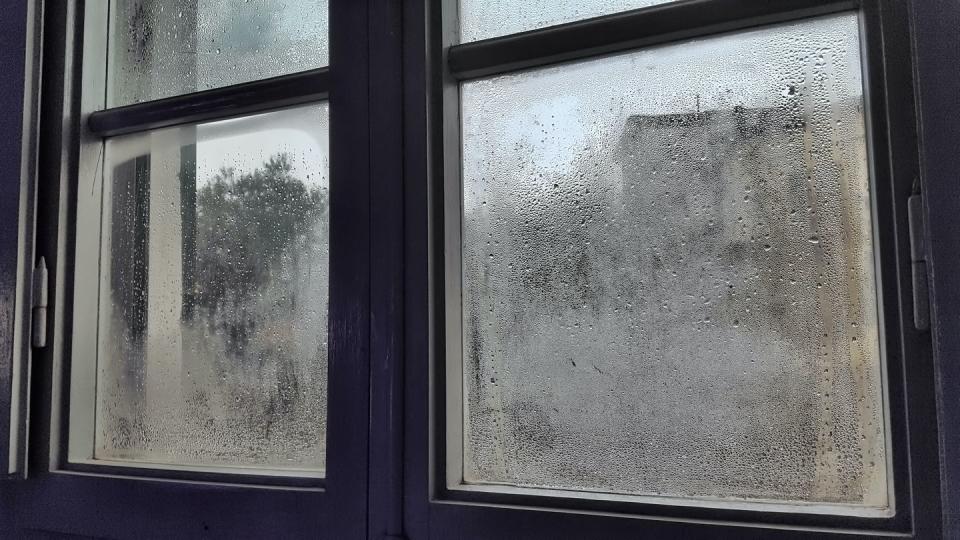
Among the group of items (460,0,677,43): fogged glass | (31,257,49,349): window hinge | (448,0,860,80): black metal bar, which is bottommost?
(31,257,49,349): window hinge

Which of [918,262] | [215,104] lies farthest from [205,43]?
[918,262]

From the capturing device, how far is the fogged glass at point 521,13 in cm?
98

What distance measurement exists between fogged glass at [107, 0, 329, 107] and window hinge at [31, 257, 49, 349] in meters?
0.34

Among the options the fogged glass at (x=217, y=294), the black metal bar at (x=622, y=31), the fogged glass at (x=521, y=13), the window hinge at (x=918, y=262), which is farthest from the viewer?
the fogged glass at (x=217, y=294)

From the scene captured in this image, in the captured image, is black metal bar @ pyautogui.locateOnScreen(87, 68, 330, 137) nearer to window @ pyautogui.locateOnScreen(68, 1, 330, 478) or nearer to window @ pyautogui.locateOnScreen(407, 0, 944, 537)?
window @ pyautogui.locateOnScreen(68, 1, 330, 478)

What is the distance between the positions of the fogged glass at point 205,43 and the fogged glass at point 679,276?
13.7 inches

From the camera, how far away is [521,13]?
1.03 metres

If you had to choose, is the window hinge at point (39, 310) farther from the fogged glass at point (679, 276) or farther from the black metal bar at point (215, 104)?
the fogged glass at point (679, 276)

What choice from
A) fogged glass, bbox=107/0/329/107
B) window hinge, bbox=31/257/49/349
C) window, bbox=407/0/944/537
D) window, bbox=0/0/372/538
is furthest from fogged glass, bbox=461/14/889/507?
window hinge, bbox=31/257/49/349

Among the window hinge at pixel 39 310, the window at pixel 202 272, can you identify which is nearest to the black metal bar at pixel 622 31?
the window at pixel 202 272

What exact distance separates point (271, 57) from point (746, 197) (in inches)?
30.8

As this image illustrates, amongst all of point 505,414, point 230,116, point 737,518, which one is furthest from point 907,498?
point 230,116

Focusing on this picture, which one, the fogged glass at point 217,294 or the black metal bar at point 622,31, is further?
the fogged glass at point 217,294

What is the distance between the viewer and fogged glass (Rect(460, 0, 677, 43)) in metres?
0.98
